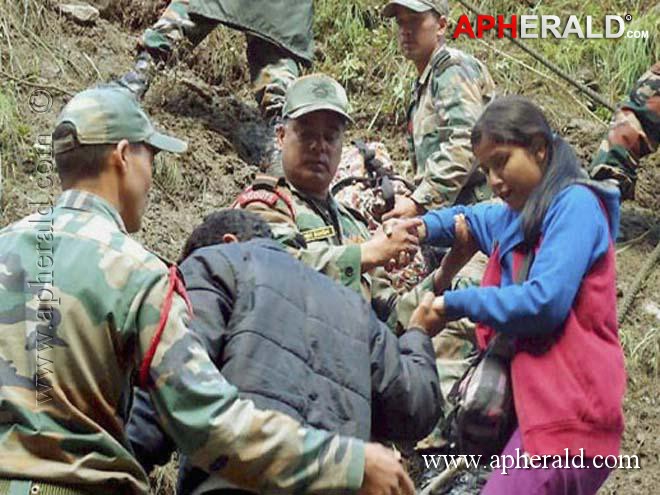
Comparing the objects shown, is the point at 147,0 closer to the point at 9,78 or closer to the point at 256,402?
the point at 9,78

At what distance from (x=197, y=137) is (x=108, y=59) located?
2.63 feet

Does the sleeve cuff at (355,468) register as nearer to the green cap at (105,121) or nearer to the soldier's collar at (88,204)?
the soldier's collar at (88,204)

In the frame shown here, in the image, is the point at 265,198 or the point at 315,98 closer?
the point at 265,198

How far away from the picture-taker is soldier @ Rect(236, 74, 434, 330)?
3.88 m

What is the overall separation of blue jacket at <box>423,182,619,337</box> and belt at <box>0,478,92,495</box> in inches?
57.2

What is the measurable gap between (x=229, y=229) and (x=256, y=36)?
3277mm

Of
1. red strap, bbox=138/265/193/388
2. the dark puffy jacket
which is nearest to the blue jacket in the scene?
the dark puffy jacket

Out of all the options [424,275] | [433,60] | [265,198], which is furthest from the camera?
[433,60]

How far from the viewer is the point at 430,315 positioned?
3627mm

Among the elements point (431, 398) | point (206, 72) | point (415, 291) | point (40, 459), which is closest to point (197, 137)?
point (206, 72)

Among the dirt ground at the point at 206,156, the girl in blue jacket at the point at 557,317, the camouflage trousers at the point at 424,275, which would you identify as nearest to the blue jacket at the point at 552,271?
the girl in blue jacket at the point at 557,317

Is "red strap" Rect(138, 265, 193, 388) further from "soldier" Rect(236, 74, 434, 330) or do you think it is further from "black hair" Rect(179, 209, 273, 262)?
"soldier" Rect(236, 74, 434, 330)

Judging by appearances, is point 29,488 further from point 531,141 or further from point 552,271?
point 531,141

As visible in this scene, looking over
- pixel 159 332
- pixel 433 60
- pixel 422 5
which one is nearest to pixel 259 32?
pixel 422 5
